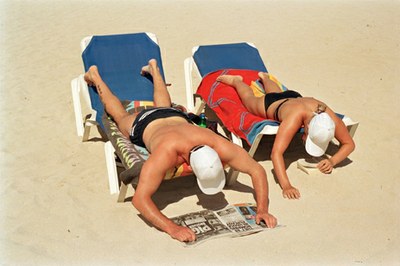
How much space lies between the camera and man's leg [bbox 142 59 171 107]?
5.49 m

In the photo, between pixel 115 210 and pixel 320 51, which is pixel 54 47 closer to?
pixel 320 51

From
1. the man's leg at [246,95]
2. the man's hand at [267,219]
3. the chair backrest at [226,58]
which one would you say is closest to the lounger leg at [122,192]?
the man's hand at [267,219]

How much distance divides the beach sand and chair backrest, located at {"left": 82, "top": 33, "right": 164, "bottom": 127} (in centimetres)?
68

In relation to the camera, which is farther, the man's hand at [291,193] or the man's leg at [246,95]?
the man's leg at [246,95]

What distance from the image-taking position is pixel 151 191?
3943 millimetres

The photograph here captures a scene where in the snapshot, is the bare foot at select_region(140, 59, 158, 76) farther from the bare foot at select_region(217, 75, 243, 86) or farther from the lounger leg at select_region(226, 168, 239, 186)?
the lounger leg at select_region(226, 168, 239, 186)

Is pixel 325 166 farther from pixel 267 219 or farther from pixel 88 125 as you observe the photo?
pixel 88 125

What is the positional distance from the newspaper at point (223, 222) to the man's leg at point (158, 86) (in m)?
1.60

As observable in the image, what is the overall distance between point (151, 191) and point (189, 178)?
1.10 meters

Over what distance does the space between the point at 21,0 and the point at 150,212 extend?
916cm

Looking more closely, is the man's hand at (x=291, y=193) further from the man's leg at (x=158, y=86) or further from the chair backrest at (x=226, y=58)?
the chair backrest at (x=226, y=58)

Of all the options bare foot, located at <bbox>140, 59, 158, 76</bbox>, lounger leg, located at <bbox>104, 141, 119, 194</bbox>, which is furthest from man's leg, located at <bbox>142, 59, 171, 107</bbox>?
lounger leg, located at <bbox>104, 141, 119, 194</bbox>

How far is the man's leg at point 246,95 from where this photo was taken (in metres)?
5.38

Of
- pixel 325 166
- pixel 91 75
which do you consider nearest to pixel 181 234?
pixel 325 166
